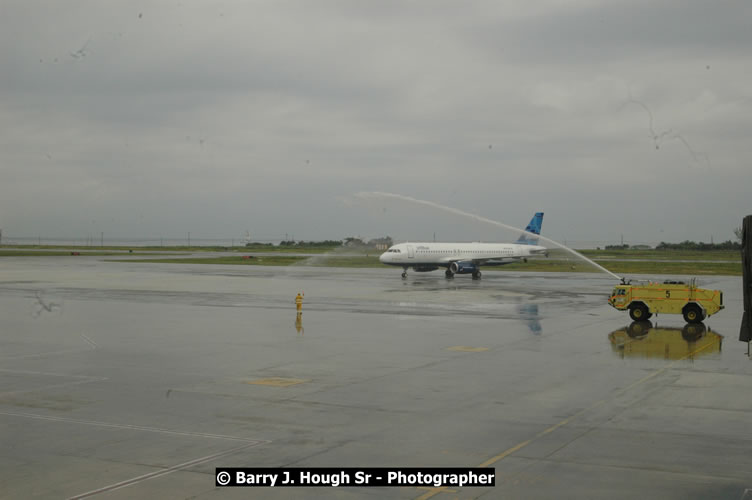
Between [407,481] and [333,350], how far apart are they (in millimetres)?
16074

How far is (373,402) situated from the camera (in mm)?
19766

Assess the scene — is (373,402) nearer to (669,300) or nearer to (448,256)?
(669,300)

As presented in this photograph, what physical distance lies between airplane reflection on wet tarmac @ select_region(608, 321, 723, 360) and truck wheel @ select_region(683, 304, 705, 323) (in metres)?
0.27

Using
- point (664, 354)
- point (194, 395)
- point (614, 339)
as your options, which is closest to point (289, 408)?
point (194, 395)

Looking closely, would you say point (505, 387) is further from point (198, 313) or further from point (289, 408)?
point (198, 313)

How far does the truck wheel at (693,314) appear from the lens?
123 ft

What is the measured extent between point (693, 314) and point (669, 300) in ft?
4.38

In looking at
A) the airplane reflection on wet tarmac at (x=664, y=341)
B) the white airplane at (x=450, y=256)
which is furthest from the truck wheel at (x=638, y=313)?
the white airplane at (x=450, y=256)

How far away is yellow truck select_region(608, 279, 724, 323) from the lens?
37562mm

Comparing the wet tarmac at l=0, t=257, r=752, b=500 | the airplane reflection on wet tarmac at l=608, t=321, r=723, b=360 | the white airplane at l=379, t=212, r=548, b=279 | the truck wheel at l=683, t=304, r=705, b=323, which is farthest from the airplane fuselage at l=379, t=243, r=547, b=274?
the airplane reflection on wet tarmac at l=608, t=321, r=723, b=360

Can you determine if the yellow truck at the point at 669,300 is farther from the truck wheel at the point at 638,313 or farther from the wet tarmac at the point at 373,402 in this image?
the wet tarmac at the point at 373,402

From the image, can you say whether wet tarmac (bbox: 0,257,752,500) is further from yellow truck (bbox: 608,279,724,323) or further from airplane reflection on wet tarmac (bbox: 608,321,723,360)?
yellow truck (bbox: 608,279,724,323)

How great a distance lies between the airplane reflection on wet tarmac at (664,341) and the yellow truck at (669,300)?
0.72 metres

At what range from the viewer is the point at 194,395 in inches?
812
